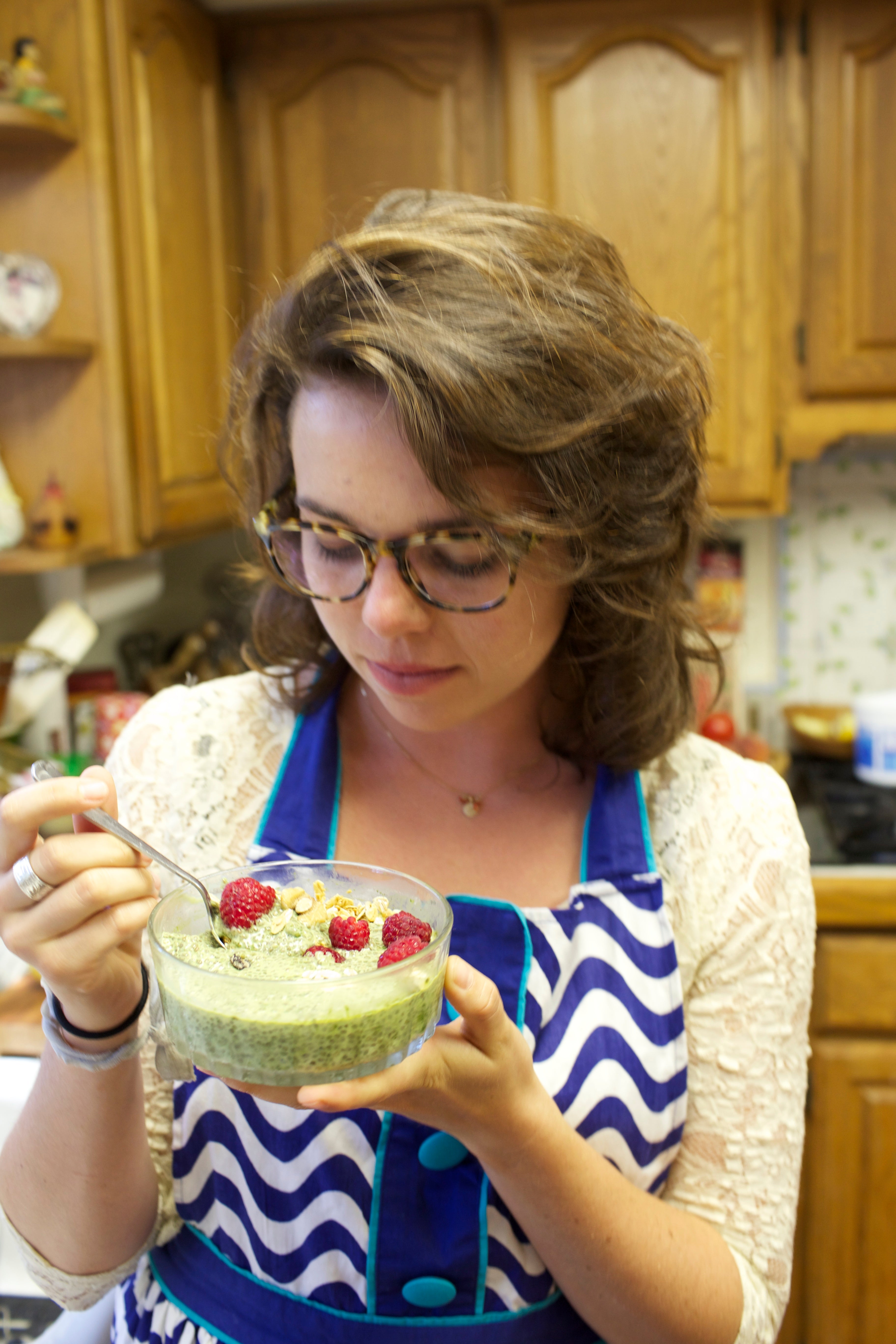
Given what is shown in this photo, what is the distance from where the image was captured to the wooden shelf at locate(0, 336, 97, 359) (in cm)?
169

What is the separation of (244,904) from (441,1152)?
300mm

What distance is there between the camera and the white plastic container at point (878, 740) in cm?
230

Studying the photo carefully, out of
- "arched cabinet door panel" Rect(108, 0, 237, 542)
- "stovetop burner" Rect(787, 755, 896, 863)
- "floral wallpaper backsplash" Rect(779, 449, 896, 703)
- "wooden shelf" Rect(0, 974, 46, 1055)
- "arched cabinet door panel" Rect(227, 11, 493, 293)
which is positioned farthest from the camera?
"floral wallpaper backsplash" Rect(779, 449, 896, 703)

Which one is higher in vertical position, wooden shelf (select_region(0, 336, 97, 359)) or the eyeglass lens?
wooden shelf (select_region(0, 336, 97, 359))

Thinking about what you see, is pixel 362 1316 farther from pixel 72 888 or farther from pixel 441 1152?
pixel 72 888

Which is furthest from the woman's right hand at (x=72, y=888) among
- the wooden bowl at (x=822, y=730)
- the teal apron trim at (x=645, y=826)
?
the wooden bowl at (x=822, y=730)

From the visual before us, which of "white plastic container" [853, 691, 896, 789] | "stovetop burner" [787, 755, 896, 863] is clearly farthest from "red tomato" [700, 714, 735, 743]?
"white plastic container" [853, 691, 896, 789]

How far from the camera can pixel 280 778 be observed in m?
1.05

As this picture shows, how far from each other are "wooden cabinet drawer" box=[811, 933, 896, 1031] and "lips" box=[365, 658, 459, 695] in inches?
51.1

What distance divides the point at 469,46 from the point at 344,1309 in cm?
220

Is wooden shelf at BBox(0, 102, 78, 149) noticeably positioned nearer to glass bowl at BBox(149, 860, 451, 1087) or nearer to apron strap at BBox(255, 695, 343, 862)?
apron strap at BBox(255, 695, 343, 862)

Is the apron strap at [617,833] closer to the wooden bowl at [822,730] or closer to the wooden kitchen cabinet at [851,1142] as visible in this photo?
the wooden kitchen cabinet at [851,1142]

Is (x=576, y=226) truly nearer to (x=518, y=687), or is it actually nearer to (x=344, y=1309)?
(x=518, y=687)

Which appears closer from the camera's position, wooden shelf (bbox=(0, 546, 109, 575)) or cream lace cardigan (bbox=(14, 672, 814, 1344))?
cream lace cardigan (bbox=(14, 672, 814, 1344))
